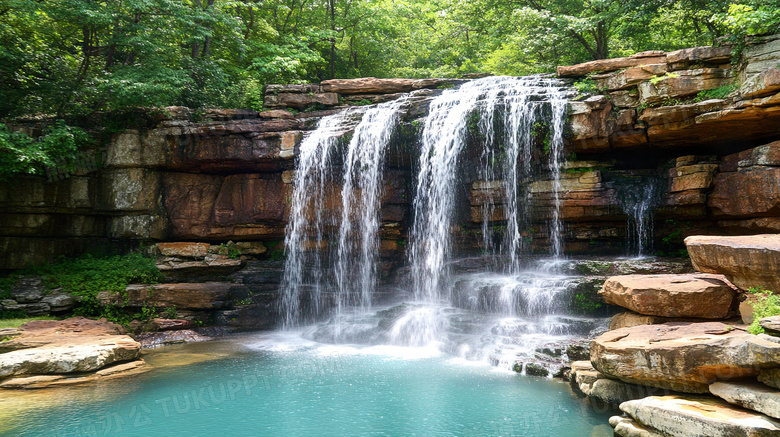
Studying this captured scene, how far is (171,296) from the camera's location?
11734 millimetres

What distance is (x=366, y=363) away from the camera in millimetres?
8453

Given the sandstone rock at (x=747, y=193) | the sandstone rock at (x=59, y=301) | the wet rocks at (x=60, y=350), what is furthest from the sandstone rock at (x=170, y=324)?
the sandstone rock at (x=747, y=193)

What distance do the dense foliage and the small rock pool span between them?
26.7ft

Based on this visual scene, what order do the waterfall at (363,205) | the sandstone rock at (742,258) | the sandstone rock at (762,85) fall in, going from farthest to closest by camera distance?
the waterfall at (363,205) → the sandstone rock at (762,85) → the sandstone rock at (742,258)

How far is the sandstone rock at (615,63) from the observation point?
1102cm

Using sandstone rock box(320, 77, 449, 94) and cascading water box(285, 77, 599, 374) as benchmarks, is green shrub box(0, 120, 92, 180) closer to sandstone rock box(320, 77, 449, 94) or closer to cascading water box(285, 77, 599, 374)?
cascading water box(285, 77, 599, 374)

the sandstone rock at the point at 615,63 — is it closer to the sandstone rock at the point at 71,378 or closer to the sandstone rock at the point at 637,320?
the sandstone rock at the point at 637,320

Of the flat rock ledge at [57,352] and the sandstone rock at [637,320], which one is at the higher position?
the sandstone rock at [637,320]

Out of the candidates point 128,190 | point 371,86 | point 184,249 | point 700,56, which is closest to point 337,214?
point 371,86

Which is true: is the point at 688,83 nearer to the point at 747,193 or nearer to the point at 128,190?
the point at 747,193

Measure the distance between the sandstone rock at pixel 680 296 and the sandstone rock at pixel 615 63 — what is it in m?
6.35

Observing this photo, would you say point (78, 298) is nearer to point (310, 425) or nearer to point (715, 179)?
point (310, 425)

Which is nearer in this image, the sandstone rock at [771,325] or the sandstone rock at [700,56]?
the sandstone rock at [771,325]

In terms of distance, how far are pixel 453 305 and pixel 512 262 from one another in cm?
223
